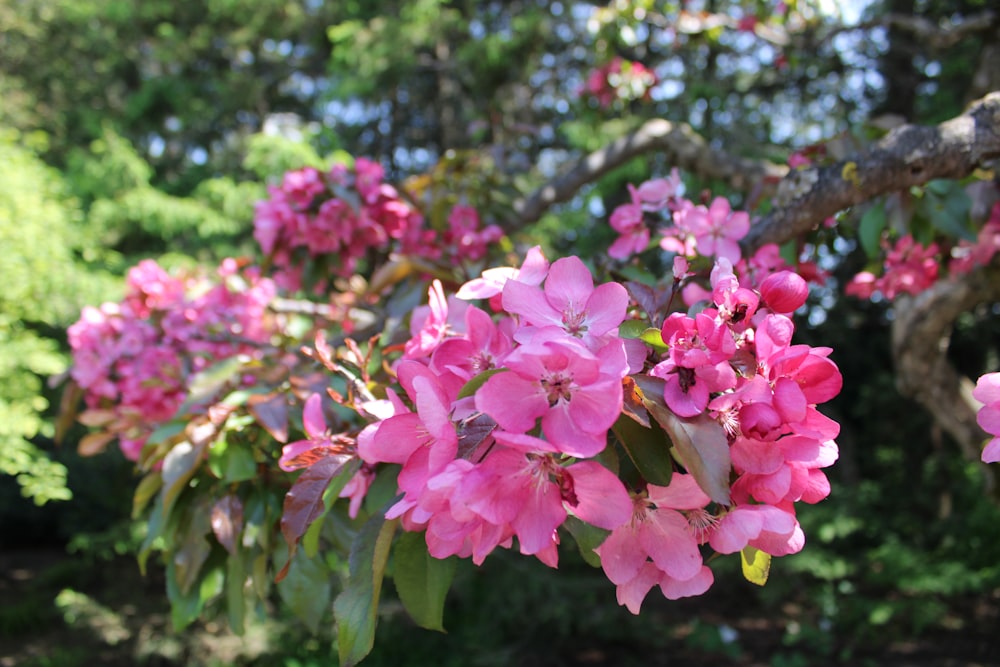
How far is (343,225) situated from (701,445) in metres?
1.80

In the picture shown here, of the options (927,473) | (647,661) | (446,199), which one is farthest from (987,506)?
Result: (446,199)

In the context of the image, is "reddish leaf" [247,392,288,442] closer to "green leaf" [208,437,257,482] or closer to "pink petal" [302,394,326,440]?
"green leaf" [208,437,257,482]

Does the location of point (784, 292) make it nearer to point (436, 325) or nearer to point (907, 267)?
point (436, 325)

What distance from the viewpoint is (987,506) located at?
5844 millimetres

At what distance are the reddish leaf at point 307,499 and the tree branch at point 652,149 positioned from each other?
192cm

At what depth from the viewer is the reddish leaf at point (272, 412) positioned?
112 cm

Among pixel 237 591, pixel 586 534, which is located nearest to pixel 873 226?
pixel 586 534

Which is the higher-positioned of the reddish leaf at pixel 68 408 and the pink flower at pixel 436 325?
the pink flower at pixel 436 325

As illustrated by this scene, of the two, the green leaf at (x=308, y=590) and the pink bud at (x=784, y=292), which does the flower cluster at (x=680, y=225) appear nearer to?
the pink bud at (x=784, y=292)

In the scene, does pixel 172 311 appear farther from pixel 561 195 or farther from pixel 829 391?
pixel 829 391

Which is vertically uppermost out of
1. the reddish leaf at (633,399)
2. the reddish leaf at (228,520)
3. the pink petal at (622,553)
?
the reddish leaf at (633,399)

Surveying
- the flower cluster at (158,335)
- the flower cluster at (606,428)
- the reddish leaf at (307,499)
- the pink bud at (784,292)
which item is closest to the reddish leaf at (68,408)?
the flower cluster at (158,335)

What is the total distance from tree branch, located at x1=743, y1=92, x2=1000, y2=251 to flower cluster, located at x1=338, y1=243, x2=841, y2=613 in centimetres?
70

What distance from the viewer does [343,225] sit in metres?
2.18
